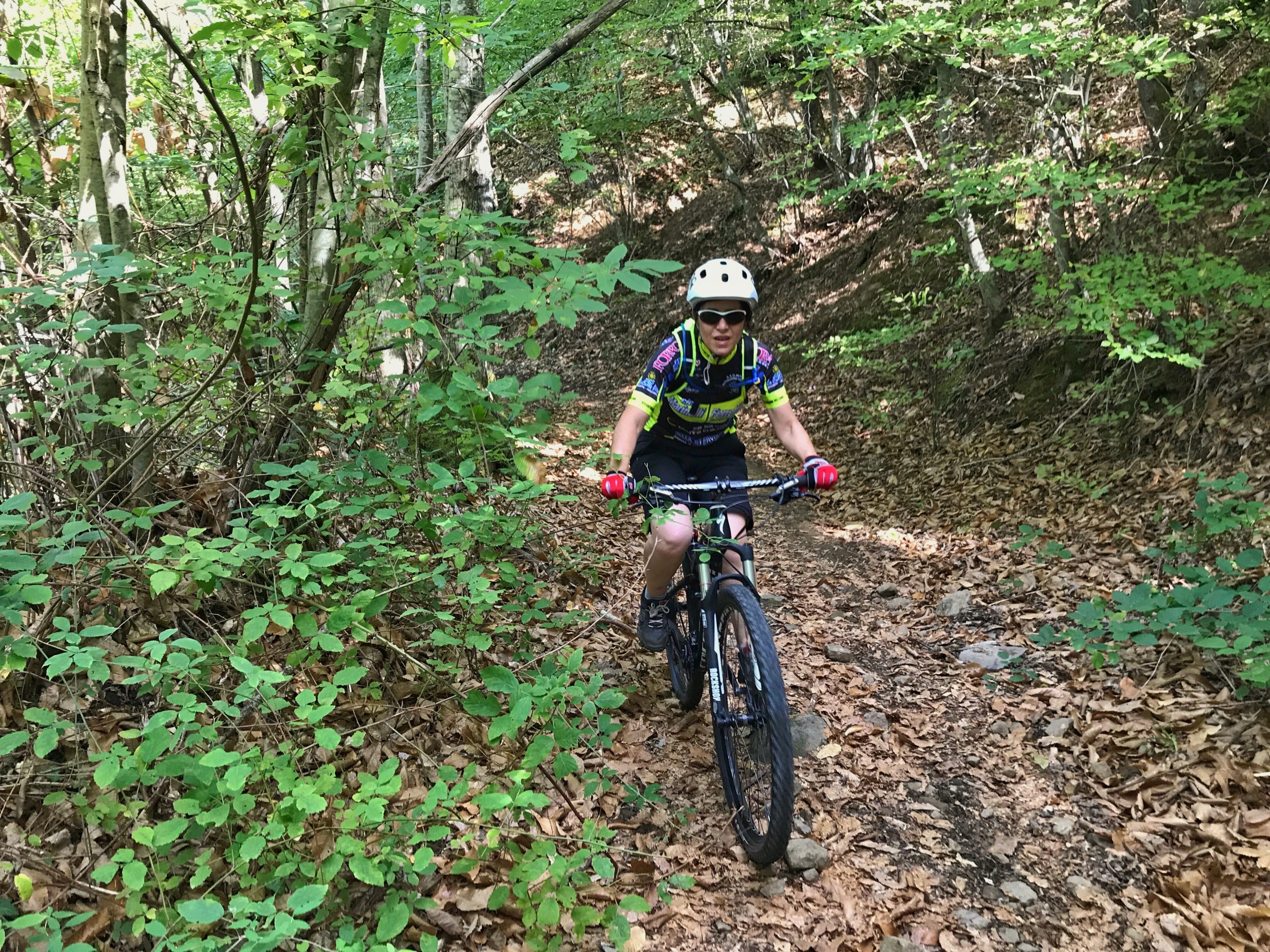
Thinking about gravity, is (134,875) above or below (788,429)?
below

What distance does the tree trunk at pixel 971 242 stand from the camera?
813 cm

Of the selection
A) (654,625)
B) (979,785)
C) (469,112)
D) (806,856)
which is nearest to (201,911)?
(806,856)

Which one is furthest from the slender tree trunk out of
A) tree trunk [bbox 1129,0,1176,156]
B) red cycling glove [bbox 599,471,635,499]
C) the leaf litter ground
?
red cycling glove [bbox 599,471,635,499]

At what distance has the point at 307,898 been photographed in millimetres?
1909

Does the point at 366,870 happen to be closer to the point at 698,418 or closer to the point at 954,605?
the point at 698,418

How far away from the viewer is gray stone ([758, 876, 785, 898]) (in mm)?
3082

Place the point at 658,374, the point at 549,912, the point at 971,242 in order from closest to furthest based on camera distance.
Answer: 1. the point at 549,912
2. the point at 658,374
3. the point at 971,242

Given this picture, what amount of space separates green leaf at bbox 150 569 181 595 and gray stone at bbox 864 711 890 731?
363 cm

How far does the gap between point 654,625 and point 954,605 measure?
261 centimetres

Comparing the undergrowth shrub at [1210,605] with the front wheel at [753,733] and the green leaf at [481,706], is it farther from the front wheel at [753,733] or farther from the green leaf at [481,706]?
the green leaf at [481,706]

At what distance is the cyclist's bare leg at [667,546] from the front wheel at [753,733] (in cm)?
38

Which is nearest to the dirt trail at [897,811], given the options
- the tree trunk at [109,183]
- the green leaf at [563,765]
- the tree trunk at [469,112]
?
the green leaf at [563,765]

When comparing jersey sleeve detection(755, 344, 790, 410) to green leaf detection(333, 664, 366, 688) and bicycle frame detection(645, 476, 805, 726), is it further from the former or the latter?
green leaf detection(333, 664, 366, 688)

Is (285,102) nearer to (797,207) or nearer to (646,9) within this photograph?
(646,9)
